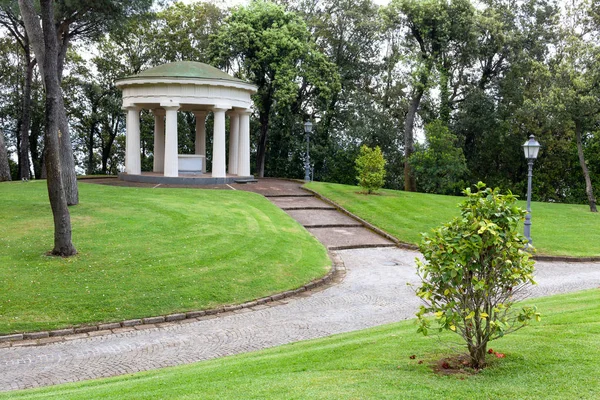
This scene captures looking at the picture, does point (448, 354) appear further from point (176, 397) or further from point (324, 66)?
point (324, 66)

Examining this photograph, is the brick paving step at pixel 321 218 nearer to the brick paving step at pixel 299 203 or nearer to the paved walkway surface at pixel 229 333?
the brick paving step at pixel 299 203

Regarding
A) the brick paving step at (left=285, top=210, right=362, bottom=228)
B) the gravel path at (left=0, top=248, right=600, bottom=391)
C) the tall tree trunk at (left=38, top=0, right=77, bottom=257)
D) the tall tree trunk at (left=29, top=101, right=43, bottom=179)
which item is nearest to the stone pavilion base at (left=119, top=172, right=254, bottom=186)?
the brick paving step at (left=285, top=210, right=362, bottom=228)

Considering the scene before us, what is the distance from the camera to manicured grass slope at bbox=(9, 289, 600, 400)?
5.21 m

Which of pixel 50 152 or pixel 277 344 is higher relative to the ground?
Answer: pixel 50 152

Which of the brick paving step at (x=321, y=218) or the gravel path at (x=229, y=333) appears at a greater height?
the brick paving step at (x=321, y=218)

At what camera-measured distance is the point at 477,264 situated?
5688 mm

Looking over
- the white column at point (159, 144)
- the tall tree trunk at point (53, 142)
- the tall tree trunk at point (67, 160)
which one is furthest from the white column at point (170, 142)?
the tall tree trunk at point (53, 142)

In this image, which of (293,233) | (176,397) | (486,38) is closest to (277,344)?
(176,397)

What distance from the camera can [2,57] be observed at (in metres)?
36.8

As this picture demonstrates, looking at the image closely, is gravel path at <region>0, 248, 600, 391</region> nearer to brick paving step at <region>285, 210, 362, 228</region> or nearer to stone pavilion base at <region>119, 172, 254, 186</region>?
brick paving step at <region>285, 210, 362, 228</region>

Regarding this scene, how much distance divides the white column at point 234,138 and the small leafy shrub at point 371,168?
9423 mm

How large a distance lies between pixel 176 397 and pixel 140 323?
5.69 metres

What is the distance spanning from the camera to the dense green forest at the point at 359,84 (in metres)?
32.4

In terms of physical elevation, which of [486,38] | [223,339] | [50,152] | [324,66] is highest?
[486,38]
